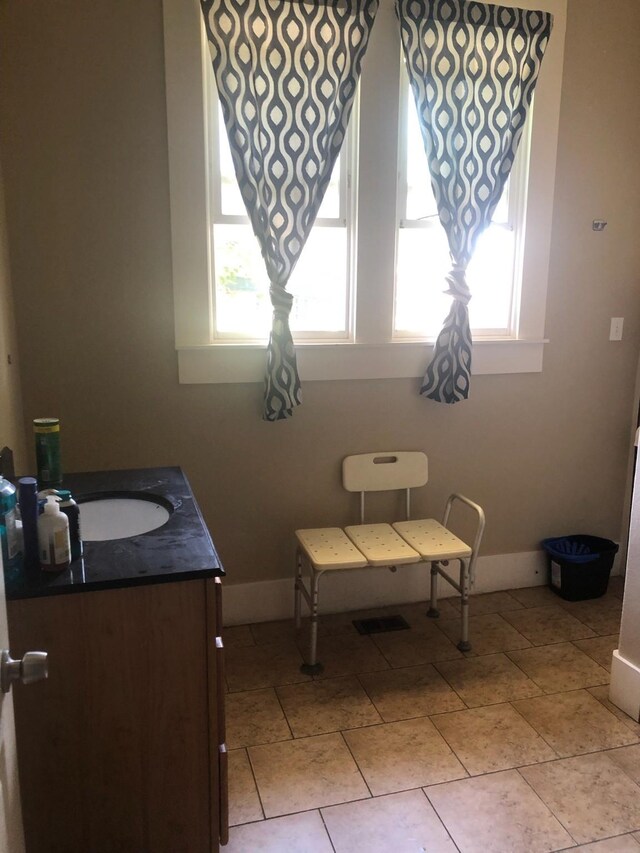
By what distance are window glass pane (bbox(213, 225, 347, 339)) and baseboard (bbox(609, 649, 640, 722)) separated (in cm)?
161

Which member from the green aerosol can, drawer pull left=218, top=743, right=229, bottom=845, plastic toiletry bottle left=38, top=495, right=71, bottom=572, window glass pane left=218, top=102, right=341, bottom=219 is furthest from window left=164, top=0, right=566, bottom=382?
drawer pull left=218, top=743, right=229, bottom=845

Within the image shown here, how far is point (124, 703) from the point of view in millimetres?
1437

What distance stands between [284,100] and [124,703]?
205cm

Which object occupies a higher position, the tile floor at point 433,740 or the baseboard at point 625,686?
the baseboard at point 625,686

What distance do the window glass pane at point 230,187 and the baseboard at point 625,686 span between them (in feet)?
6.48

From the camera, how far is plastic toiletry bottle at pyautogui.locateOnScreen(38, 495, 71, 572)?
4.54ft

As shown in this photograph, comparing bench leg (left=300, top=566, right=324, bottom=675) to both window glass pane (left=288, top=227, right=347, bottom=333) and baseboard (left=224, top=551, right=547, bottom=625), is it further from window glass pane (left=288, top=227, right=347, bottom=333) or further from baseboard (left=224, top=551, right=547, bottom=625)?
window glass pane (left=288, top=227, right=347, bottom=333)

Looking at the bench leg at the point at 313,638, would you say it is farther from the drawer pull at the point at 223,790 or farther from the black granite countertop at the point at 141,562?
the drawer pull at the point at 223,790

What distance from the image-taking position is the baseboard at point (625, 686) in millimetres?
2230

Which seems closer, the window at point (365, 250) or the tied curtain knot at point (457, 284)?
the window at point (365, 250)

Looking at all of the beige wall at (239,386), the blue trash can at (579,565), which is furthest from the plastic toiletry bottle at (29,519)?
the blue trash can at (579,565)

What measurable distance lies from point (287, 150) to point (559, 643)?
222 cm

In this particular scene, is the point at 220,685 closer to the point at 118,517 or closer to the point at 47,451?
the point at 118,517

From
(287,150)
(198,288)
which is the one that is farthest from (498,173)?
(198,288)
